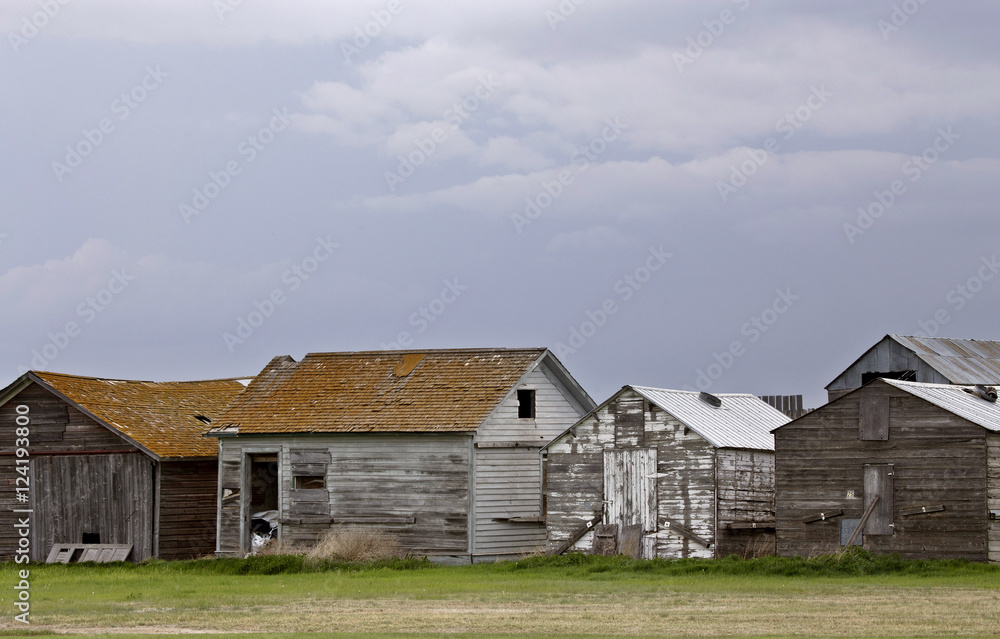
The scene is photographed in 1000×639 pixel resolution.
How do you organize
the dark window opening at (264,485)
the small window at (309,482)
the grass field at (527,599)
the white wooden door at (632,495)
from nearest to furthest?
the grass field at (527,599) → the white wooden door at (632,495) → the small window at (309,482) → the dark window opening at (264,485)

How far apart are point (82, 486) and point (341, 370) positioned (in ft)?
26.8

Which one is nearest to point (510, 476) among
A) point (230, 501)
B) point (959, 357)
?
point (230, 501)

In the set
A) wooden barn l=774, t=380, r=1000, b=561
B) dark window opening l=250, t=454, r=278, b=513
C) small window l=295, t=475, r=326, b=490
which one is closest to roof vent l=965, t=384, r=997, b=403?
wooden barn l=774, t=380, r=1000, b=561

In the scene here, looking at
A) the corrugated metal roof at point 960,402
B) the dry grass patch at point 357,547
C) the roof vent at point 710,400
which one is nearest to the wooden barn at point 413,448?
the dry grass patch at point 357,547

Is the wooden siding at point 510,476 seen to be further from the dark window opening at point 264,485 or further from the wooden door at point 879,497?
the wooden door at point 879,497

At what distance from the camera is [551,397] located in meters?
38.5

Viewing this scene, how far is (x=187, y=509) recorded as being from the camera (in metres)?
39.2

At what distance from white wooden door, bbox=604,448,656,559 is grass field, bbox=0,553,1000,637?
1374 millimetres

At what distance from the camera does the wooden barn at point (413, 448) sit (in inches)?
1414

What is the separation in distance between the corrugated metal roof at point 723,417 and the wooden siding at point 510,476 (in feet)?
13.6

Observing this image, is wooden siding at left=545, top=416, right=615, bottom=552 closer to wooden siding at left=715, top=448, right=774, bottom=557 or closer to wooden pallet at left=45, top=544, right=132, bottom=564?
wooden siding at left=715, top=448, right=774, bottom=557

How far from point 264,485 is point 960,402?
21.0 m

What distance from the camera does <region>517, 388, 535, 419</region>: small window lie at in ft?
123

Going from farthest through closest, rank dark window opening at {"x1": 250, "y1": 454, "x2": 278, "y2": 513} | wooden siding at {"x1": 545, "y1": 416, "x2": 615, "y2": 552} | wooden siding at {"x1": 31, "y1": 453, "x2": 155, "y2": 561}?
dark window opening at {"x1": 250, "y1": 454, "x2": 278, "y2": 513}, wooden siding at {"x1": 31, "y1": 453, "x2": 155, "y2": 561}, wooden siding at {"x1": 545, "y1": 416, "x2": 615, "y2": 552}
